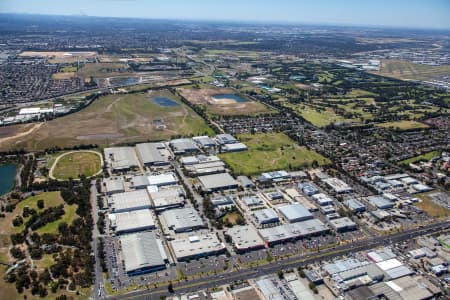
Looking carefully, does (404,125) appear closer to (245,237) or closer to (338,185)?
(338,185)

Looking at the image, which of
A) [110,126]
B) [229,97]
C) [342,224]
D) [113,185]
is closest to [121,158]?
[113,185]

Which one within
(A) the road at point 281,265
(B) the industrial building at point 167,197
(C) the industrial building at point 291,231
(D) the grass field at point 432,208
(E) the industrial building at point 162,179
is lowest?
(A) the road at point 281,265

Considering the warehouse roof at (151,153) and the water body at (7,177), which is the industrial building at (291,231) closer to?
the warehouse roof at (151,153)

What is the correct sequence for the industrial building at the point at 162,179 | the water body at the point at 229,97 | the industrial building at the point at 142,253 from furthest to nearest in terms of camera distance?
the water body at the point at 229,97
the industrial building at the point at 162,179
the industrial building at the point at 142,253

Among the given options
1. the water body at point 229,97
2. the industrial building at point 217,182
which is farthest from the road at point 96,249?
the water body at point 229,97

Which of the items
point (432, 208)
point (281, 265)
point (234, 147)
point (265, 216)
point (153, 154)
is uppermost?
point (153, 154)

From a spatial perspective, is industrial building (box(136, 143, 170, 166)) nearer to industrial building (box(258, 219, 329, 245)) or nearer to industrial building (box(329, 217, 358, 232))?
industrial building (box(258, 219, 329, 245))
